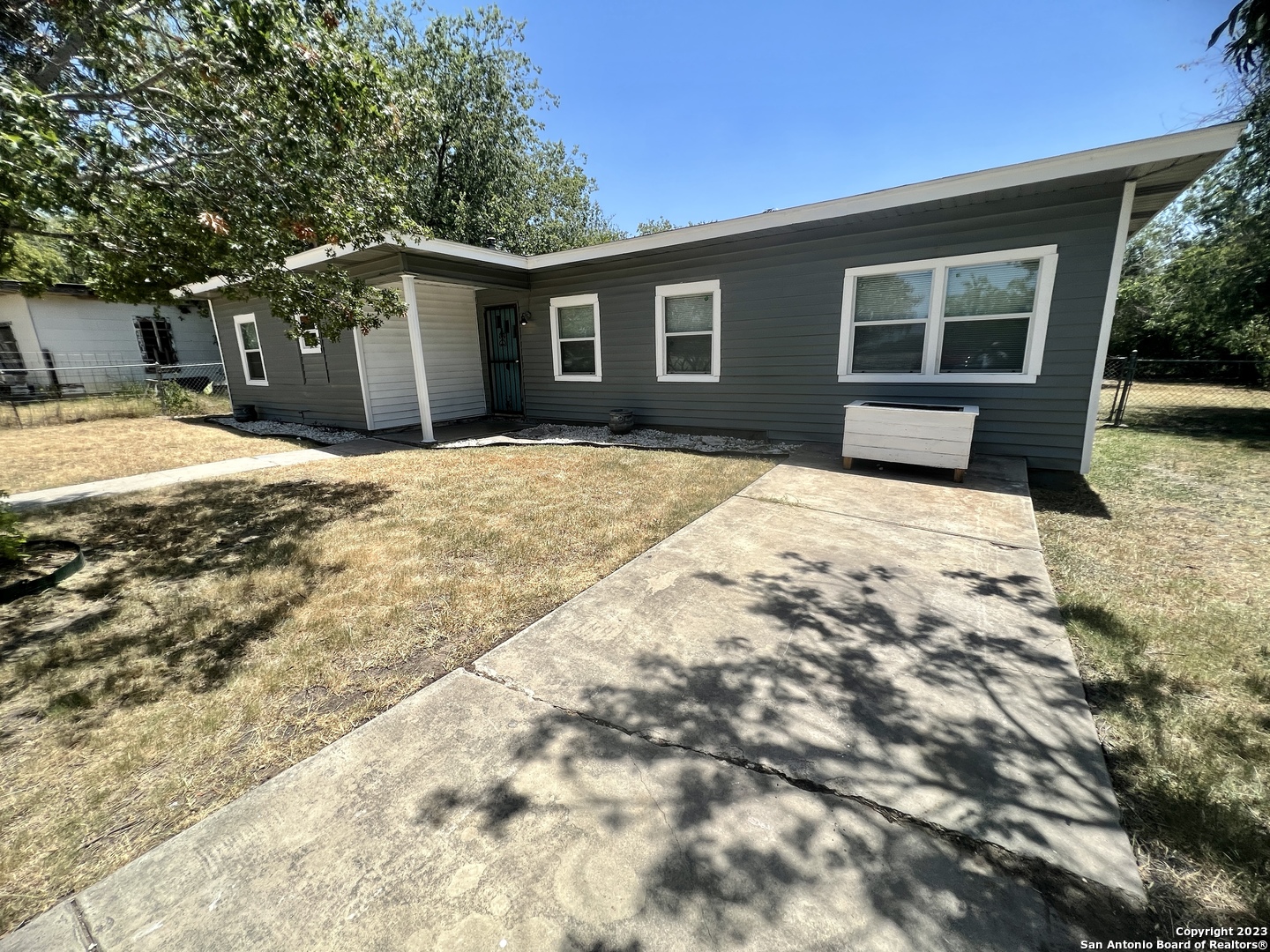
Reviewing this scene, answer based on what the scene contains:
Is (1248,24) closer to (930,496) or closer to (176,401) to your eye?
(930,496)

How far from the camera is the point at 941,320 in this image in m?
6.09

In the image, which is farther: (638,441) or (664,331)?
(664,331)

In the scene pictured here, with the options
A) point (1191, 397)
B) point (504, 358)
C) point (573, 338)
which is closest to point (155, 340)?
point (504, 358)

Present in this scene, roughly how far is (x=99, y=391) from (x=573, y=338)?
15251 millimetres

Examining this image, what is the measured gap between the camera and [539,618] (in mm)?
2885

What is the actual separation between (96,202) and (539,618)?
4.71 meters

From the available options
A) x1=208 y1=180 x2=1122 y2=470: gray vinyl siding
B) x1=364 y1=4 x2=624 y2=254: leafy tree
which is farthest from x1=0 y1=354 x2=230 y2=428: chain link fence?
x1=364 y1=4 x2=624 y2=254: leafy tree

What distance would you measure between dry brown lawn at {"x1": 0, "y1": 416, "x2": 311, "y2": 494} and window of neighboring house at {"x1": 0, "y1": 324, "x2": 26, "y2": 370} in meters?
7.58

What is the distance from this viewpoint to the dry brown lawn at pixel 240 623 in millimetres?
1776

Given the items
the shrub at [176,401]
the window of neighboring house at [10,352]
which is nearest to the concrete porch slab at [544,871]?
the shrub at [176,401]

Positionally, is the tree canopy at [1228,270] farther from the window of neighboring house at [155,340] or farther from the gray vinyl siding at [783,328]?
the window of neighboring house at [155,340]

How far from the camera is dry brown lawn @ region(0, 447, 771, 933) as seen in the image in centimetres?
178

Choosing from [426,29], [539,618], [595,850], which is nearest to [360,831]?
[595,850]

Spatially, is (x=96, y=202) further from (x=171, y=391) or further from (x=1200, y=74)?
(x=1200, y=74)
